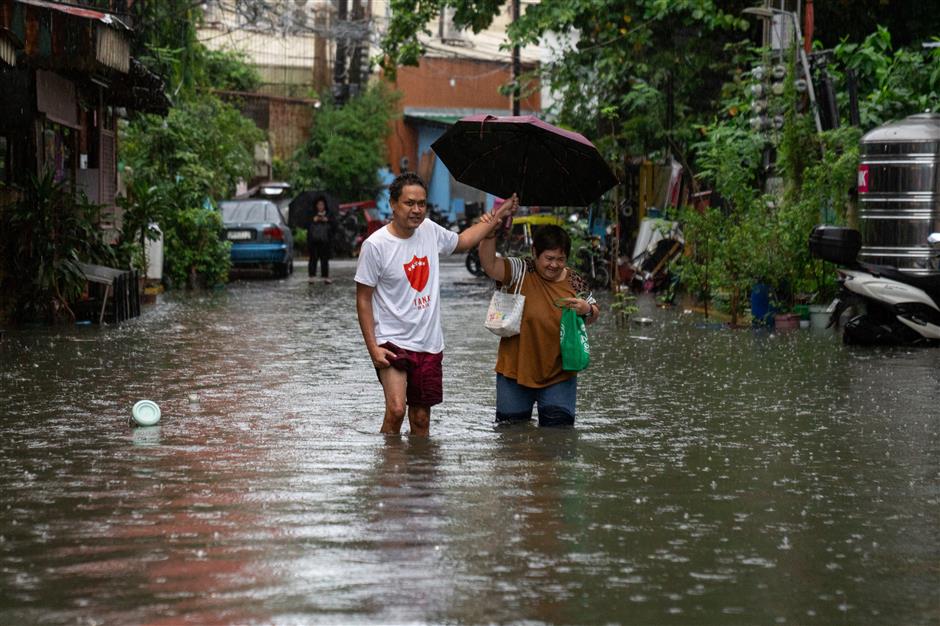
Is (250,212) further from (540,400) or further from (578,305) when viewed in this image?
(578,305)

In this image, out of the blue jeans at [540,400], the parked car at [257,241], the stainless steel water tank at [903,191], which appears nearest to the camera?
the blue jeans at [540,400]

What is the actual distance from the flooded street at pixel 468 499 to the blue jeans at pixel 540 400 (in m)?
0.16

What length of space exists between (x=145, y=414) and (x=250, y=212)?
22.5 meters

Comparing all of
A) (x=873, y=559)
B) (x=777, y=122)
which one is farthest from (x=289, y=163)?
(x=873, y=559)

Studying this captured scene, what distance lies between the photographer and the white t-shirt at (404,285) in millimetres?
8445

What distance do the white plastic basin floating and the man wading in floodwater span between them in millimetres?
1769

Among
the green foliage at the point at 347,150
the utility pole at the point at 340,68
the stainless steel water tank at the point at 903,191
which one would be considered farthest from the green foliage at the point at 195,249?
the utility pole at the point at 340,68

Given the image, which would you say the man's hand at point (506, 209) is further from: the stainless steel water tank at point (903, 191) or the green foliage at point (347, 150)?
the green foliage at point (347, 150)

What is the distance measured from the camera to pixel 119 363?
13.6 meters

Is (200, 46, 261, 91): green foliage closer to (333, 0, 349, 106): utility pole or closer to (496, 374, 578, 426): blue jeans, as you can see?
(333, 0, 349, 106): utility pole

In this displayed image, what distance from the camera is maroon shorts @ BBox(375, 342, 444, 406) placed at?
28.1 feet

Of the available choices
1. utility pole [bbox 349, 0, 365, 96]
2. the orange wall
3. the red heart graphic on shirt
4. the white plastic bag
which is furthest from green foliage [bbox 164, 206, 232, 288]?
the orange wall

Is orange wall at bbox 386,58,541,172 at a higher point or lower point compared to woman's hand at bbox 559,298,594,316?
higher

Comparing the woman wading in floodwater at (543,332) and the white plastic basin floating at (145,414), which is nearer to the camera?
the woman wading in floodwater at (543,332)
